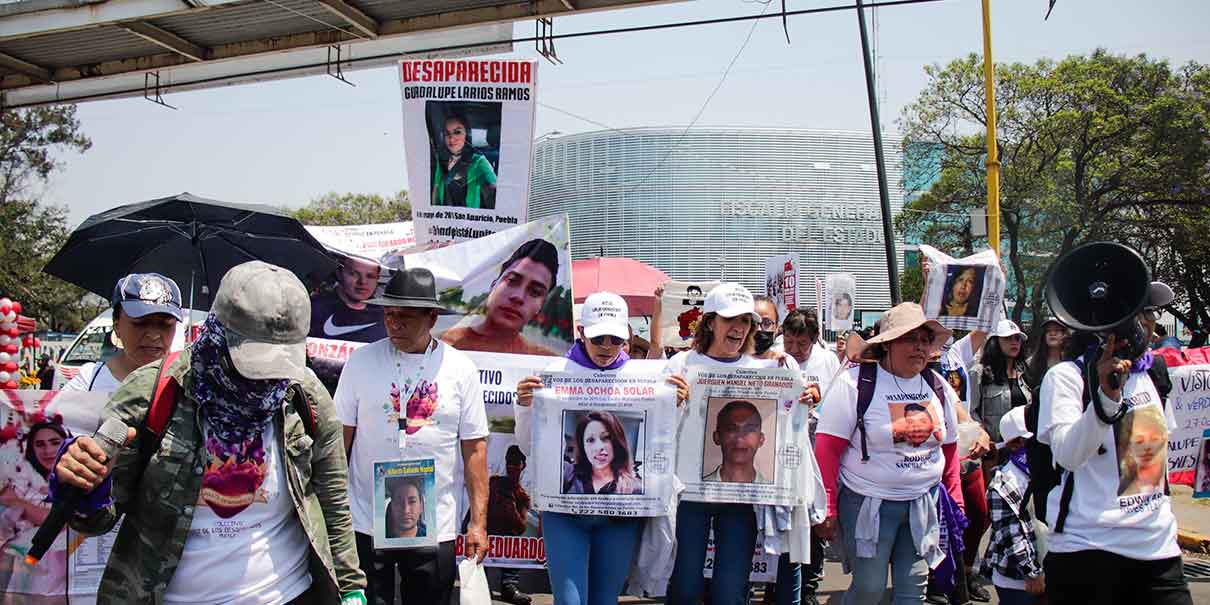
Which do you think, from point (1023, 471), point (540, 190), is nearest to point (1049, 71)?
point (1023, 471)

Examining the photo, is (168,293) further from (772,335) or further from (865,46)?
(865,46)

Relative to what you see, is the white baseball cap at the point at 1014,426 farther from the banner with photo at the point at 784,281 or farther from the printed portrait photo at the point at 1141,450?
the banner with photo at the point at 784,281

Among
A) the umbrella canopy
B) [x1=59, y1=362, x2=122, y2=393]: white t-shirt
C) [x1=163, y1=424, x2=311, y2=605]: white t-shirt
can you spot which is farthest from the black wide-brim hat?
the umbrella canopy

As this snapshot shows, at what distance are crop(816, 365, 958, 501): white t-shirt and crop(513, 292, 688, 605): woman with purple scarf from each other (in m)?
0.86

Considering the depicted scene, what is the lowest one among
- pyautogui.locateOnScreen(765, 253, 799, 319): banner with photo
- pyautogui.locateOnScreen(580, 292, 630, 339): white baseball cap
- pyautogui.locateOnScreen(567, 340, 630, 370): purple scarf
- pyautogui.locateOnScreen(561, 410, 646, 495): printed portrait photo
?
pyautogui.locateOnScreen(561, 410, 646, 495): printed portrait photo

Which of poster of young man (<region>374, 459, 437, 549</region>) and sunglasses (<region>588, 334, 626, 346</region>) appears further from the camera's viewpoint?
sunglasses (<region>588, 334, 626, 346</region>)

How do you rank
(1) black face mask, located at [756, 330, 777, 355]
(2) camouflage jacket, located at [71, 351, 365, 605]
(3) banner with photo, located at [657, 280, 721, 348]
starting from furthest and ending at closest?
(3) banner with photo, located at [657, 280, 721, 348], (1) black face mask, located at [756, 330, 777, 355], (2) camouflage jacket, located at [71, 351, 365, 605]

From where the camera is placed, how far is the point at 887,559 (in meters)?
5.25

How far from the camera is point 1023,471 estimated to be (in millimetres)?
5516

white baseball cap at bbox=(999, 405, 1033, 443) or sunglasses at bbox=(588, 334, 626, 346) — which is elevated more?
sunglasses at bbox=(588, 334, 626, 346)

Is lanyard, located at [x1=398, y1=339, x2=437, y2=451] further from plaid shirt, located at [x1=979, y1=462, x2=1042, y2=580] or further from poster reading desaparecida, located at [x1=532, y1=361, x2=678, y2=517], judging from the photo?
plaid shirt, located at [x1=979, y1=462, x2=1042, y2=580]

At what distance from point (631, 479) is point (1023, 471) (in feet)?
6.91

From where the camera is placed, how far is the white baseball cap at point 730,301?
534 centimetres

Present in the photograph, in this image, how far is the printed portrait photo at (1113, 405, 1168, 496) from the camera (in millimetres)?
4188
